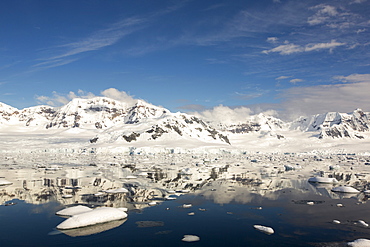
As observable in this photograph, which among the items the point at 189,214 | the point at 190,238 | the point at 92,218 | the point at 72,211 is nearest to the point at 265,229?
the point at 190,238

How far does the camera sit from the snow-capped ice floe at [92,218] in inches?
406

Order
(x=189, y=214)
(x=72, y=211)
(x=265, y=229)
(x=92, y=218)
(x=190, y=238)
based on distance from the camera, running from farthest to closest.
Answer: (x=189, y=214) → (x=72, y=211) → (x=92, y=218) → (x=265, y=229) → (x=190, y=238)

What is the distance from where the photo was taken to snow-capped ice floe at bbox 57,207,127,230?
10321 millimetres

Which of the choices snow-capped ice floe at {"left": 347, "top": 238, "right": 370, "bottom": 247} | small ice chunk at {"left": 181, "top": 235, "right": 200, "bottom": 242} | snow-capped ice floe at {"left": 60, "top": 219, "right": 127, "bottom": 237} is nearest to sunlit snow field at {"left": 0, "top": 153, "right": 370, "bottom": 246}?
snow-capped ice floe at {"left": 60, "top": 219, "right": 127, "bottom": 237}

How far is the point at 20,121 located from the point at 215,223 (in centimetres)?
22248

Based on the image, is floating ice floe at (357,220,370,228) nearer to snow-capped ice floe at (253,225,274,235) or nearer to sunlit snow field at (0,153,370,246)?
sunlit snow field at (0,153,370,246)

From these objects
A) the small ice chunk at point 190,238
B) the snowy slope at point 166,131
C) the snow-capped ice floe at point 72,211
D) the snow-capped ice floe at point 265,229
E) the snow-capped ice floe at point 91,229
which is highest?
the snowy slope at point 166,131

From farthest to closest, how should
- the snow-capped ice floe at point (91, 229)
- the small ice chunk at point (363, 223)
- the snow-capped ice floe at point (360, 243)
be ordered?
the small ice chunk at point (363, 223)
the snow-capped ice floe at point (91, 229)
the snow-capped ice floe at point (360, 243)

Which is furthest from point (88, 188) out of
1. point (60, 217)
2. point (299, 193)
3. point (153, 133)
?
point (153, 133)

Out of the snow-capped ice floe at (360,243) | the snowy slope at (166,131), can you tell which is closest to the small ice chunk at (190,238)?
the snow-capped ice floe at (360,243)

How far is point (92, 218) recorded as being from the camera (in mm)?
10719

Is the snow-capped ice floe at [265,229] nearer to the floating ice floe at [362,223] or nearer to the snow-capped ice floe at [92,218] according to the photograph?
the floating ice floe at [362,223]

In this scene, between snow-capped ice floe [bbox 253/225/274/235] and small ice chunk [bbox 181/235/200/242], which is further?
snow-capped ice floe [bbox 253/225/274/235]

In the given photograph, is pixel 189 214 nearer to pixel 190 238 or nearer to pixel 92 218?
pixel 190 238
